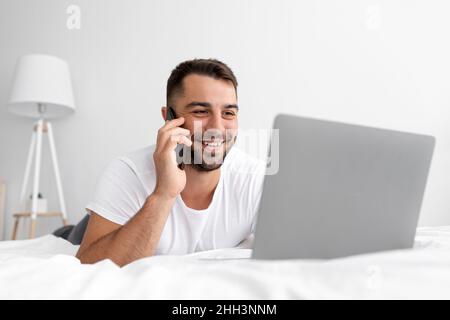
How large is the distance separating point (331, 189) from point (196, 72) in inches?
29.3

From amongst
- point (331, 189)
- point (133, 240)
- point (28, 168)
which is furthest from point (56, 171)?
point (331, 189)

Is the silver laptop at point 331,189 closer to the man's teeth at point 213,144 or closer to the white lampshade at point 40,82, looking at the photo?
the man's teeth at point 213,144

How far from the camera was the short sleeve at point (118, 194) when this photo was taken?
106 cm

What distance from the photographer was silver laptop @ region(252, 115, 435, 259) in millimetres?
584

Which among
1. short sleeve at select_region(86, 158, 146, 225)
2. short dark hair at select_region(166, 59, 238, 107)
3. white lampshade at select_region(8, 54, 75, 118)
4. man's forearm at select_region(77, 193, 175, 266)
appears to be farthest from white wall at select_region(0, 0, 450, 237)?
man's forearm at select_region(77, 193, 175, 266)

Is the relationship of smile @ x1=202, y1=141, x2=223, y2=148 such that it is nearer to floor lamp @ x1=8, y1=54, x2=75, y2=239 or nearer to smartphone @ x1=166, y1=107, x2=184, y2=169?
smartphone @ x1=166, y1=107, x2=184, y2=169

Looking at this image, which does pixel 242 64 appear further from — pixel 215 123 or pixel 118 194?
pixel 118 194

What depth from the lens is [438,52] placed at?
2383mm

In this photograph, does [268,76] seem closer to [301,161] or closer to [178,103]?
[178,103]

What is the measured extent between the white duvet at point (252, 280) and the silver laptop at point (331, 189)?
7 centimetres

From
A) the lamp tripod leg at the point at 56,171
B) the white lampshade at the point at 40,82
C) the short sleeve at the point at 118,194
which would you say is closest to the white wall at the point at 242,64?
the lamp tripod leg at the point at 56,171

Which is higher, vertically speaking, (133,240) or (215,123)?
(215,123)

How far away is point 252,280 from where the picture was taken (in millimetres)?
481
